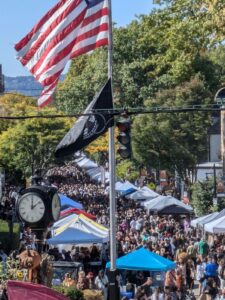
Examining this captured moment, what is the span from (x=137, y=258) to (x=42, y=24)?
29.5 ft

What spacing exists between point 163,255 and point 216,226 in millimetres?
1908

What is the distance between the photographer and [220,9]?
80.3 ft

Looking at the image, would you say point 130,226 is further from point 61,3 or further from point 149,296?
point 61,3

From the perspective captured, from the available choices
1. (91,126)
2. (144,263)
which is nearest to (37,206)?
(91,126)

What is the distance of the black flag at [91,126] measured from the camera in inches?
587

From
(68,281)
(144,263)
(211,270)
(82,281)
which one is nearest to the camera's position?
(68,281)

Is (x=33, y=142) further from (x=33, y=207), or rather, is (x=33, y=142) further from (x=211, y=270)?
(x=33, y=207)

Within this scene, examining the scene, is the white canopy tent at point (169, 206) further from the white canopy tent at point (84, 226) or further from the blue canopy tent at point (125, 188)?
the white canopy tent at point (84, 226)

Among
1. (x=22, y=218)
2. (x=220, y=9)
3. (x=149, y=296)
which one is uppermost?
(x=220, y=9)

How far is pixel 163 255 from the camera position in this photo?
90.2 ft

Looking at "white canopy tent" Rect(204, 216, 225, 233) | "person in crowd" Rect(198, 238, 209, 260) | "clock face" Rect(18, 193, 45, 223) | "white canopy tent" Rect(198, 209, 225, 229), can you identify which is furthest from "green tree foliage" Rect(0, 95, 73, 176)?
"clock face" Rect(18, 193, 45, 223)

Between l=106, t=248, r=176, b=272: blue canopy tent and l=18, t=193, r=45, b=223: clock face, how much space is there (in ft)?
24.5

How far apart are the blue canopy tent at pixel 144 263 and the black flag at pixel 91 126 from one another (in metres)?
6.80

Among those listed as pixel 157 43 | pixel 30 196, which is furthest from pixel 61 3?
pixel 157 43
